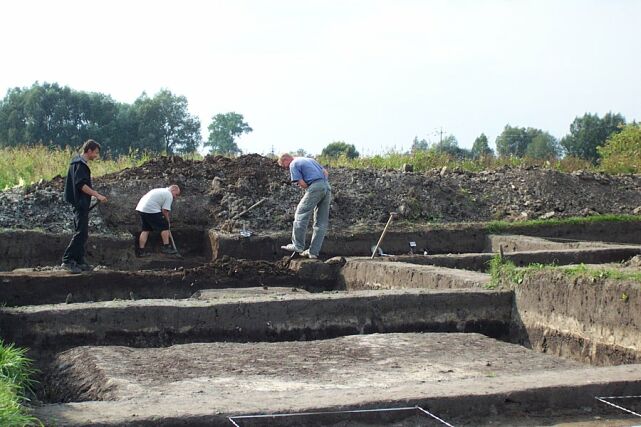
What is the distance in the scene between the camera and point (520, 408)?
4.67m

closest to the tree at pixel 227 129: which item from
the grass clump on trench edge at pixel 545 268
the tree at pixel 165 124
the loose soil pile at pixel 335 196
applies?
the tree at pixel 165 124

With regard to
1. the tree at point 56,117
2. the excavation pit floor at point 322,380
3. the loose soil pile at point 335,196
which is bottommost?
the excavation pit floor at point 322,380

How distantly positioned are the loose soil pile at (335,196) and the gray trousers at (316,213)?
234 centimetres

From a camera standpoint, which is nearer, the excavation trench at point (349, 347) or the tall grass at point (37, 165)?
the excavation trench at point (349, 347)

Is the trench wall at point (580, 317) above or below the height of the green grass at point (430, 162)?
below

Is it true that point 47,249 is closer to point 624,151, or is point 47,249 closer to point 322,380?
point 322,380

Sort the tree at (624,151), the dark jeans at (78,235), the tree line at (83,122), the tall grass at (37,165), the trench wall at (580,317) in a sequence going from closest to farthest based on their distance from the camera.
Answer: the trench wall at (580,317) → the dark jeans at (78,235) → the tall grass at (37,165) → the tree at (624,151) → the tree line at (83,122)

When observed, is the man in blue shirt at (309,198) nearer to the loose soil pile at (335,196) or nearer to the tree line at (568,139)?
the loose soil pile at (335,196)

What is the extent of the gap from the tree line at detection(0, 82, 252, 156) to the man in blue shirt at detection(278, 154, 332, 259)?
3368 cm

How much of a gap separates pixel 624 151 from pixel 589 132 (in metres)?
36.6

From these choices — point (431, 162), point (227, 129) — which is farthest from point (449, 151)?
point (227, 129)

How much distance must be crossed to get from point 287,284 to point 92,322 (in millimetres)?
4126

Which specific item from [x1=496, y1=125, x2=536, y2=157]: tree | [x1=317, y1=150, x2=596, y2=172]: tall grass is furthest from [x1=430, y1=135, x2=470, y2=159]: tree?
[x1=496, y1=125, x2=536, y2=157]: tree

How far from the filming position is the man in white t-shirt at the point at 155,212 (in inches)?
527
